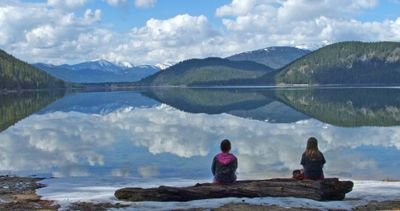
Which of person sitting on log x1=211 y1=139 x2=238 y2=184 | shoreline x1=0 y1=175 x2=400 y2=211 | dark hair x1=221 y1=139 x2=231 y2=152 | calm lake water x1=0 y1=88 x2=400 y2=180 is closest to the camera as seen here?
shoreline x1=0 y1=175 x2=400 y2=211

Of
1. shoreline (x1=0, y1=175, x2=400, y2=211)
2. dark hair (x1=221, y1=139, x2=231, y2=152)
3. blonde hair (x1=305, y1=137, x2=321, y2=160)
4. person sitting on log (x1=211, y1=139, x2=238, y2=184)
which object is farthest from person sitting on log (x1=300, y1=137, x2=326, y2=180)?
dark hair (x1=221, y1=139, x2=231, y2=152)

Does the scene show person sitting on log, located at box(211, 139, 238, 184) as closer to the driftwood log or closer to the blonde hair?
the driftwood log

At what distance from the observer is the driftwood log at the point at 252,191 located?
18.6 meters

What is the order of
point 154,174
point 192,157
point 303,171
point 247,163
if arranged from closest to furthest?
point 303,171
point 154,174
point 247,163
point 192,157

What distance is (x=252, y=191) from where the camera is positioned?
18938 millimetres

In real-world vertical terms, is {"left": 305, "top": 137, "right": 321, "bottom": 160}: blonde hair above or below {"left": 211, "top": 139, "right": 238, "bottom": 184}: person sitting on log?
above

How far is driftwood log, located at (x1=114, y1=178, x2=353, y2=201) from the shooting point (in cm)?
1862

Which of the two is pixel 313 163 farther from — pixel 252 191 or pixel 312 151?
pixel 252 191

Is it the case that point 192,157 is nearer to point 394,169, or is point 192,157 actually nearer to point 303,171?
point 394,169

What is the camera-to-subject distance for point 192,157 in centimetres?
3916

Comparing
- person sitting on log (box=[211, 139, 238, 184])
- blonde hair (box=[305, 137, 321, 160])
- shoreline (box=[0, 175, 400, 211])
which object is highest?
blonde hair (box=[305, 137, 321, 160])

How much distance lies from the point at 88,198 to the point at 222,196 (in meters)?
4.94

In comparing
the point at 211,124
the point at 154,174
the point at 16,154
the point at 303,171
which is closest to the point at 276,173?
the point at 154,174

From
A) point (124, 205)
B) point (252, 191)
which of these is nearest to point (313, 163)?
point (252, 191)
